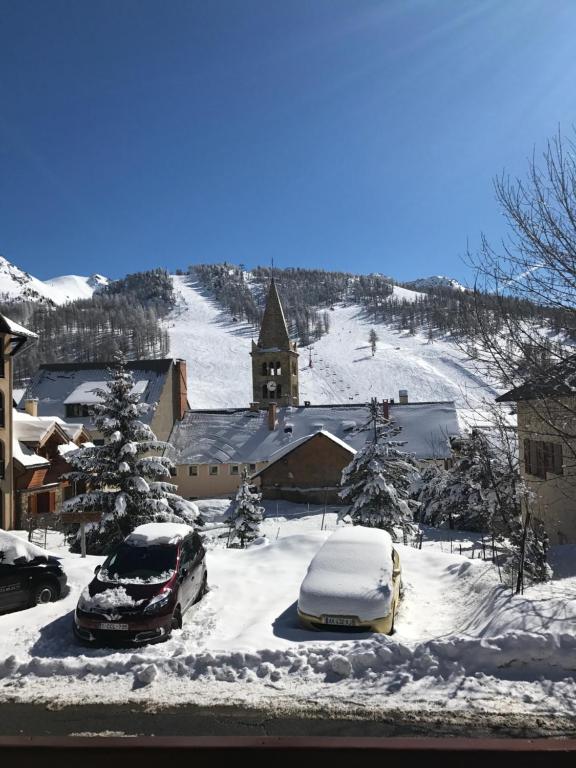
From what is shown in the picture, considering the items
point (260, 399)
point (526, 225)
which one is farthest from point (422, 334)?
point (526, 225)

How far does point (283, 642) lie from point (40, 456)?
2285 cm

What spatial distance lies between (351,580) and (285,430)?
1544 inches

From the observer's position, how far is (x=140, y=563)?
405 inches

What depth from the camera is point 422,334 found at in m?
174

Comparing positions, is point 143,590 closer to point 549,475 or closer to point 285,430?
point 549,475

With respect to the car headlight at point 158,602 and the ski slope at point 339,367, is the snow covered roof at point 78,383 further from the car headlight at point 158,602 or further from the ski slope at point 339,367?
the ski slope at point 339,367

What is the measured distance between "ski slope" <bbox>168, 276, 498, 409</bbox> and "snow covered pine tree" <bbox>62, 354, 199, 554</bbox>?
3221 inches

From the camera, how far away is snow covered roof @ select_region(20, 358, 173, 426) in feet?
170

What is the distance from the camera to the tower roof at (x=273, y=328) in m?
59.9

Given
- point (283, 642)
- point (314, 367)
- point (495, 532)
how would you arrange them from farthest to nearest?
point (314, 367), point (495, 532), point (283, 642)

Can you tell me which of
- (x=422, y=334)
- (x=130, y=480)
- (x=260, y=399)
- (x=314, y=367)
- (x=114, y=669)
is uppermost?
(x=422, y=334)

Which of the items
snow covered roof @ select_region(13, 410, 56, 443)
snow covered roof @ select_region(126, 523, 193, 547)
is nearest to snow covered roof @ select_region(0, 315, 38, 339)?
snow covered roof @ select_region(13, 410, 56, 443)

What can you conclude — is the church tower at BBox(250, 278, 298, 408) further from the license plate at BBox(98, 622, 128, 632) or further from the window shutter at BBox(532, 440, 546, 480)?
the license plate at BBox(98, 622, 128, 632)

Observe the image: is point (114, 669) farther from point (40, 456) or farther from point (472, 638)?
point (40, 456)
